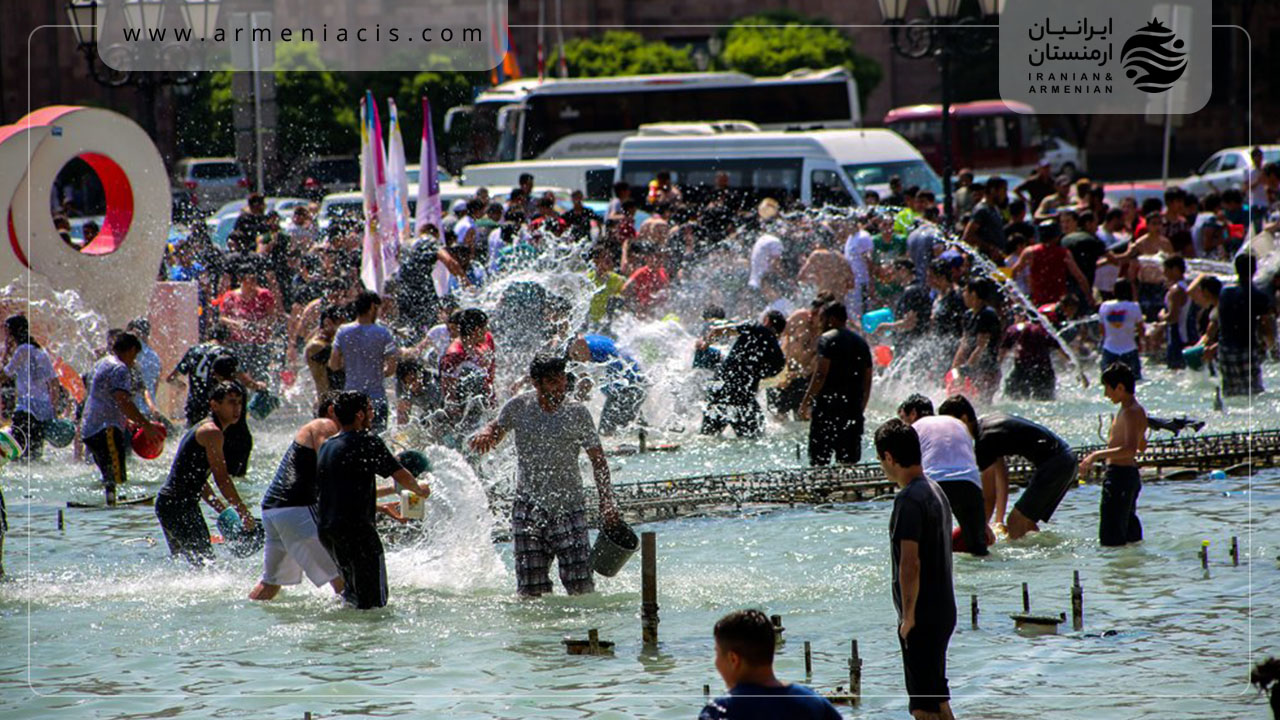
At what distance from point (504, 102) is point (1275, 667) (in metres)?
35.4

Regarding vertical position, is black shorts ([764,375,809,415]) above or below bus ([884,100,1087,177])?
below

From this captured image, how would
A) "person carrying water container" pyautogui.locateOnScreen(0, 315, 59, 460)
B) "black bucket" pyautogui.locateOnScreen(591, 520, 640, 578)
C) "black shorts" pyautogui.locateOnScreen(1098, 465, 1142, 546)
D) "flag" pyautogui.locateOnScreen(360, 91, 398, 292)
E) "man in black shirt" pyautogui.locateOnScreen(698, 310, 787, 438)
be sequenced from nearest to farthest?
"black bucket" pyautogui.locateOnScreen(591, 520, 640, 578) → "black shorts" pyautogui.locateOnScreen(1098, 465, 1142, 546) → "person carrying water container" pyautogui.locateOnScreen(0, 315, 59, 460) → "man in black shirt" pyautogui.locateOnScreen(698, 310, 787, 438) → "flag" pyautogui.locateOnScreen(360, 91, 398, 292)

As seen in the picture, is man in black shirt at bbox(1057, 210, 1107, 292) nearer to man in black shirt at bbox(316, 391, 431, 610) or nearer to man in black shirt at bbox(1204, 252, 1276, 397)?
man in black shirt at bbox(1204, 252, 1276, 397)

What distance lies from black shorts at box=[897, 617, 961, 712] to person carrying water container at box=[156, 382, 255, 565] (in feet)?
15.4

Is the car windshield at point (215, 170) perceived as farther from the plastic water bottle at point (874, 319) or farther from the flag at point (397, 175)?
the plastic water bottle at point (874, 319)

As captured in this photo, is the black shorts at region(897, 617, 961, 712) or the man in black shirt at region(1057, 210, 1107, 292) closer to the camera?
the black shorts at region(897, 617, 961, 712)

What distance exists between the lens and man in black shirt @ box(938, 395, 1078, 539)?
420 inches

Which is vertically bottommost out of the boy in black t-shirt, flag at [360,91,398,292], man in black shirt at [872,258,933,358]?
the boy in black t-shirt

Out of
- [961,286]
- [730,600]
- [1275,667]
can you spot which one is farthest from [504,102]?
[1275,667]

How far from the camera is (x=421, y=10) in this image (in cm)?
3203

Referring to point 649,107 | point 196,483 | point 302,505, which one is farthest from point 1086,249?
point 649,107

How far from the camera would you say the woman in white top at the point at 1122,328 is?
53.2ft

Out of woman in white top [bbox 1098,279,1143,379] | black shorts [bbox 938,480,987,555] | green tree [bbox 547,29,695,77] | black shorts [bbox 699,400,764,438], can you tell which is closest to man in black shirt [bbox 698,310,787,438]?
black shorts [bbox 699,400,764,438]

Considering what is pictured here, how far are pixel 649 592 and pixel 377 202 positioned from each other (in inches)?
380
